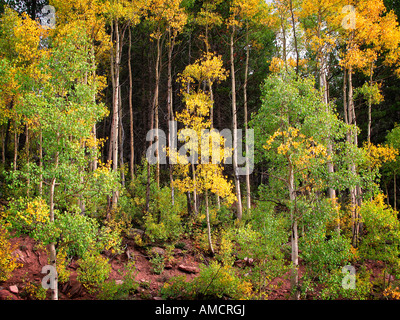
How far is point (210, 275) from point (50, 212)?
5319 millimetres

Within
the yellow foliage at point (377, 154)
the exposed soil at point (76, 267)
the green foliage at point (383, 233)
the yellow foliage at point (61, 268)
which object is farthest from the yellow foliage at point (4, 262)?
the yellow foliage at point (377, 154)

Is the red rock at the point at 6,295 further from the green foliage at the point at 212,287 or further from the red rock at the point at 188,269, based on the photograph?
the red rock at the point at 188,269

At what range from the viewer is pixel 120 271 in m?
10.2

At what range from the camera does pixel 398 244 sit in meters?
10.6

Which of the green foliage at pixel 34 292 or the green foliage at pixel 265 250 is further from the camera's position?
the green foliage at pixel 265 250

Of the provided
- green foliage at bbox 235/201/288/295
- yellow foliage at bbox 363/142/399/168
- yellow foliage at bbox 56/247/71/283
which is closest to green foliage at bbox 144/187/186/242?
yellow foliage at bbox 56/247/71/283

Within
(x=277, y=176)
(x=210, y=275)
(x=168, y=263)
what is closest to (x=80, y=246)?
(x=210, y=275)

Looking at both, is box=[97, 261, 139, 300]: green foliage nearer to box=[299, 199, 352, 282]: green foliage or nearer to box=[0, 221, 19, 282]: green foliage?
box=[0, 221, 19, 282]: green foliage

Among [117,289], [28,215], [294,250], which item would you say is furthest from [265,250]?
[28,215]

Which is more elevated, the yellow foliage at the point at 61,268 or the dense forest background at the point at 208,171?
the dense forest background at the point at 208,171

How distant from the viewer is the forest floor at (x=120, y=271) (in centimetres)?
891

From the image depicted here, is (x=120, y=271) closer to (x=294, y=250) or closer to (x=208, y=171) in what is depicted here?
(x=208, y=171)
